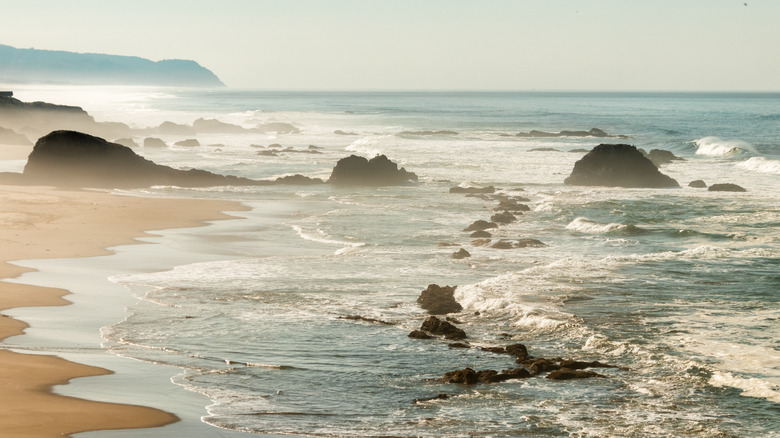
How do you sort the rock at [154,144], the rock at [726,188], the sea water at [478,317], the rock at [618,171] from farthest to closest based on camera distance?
the rock at [154,144], the rock at [618,171], the rock at [726,188], the sea water at [478,317]

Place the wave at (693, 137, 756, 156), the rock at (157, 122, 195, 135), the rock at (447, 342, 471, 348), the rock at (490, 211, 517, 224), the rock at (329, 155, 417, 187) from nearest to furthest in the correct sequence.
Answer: the rock at (447, 342, 471, 348), the rock at (490, 211, 517, 224), the rock at (329, 155, 417, 187), the wave at (693, 137, 756, 156), the rock at (157, 122, 195, 135)

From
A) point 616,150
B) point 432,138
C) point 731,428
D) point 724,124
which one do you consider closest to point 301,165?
point 616,150

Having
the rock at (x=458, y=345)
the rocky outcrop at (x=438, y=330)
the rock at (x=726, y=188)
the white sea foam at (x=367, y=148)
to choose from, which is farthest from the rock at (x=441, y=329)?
the white sea foam at (x=367, y=148)

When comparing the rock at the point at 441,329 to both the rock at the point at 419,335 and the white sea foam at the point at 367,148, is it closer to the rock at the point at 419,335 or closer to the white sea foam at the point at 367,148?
the rock at the point at 419,335

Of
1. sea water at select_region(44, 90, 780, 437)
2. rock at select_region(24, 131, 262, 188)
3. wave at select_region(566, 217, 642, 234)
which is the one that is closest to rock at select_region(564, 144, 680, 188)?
sea water at select_region(44, 90, 780, 437)

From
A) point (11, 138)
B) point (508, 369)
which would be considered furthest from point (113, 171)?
point (508, 369)

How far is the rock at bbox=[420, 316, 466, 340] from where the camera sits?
13.1 m

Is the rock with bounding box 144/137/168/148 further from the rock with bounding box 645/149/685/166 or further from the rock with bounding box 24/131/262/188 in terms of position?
the rock with bounding box 645/149/685/166

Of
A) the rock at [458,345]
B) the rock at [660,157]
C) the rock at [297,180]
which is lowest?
the rock at [297,180]

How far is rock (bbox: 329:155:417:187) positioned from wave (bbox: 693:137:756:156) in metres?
28.1

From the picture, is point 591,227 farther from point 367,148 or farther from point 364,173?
point 367,148

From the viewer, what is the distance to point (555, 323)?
537 inches

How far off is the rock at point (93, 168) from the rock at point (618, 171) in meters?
15.2

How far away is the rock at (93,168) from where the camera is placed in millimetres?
35812
